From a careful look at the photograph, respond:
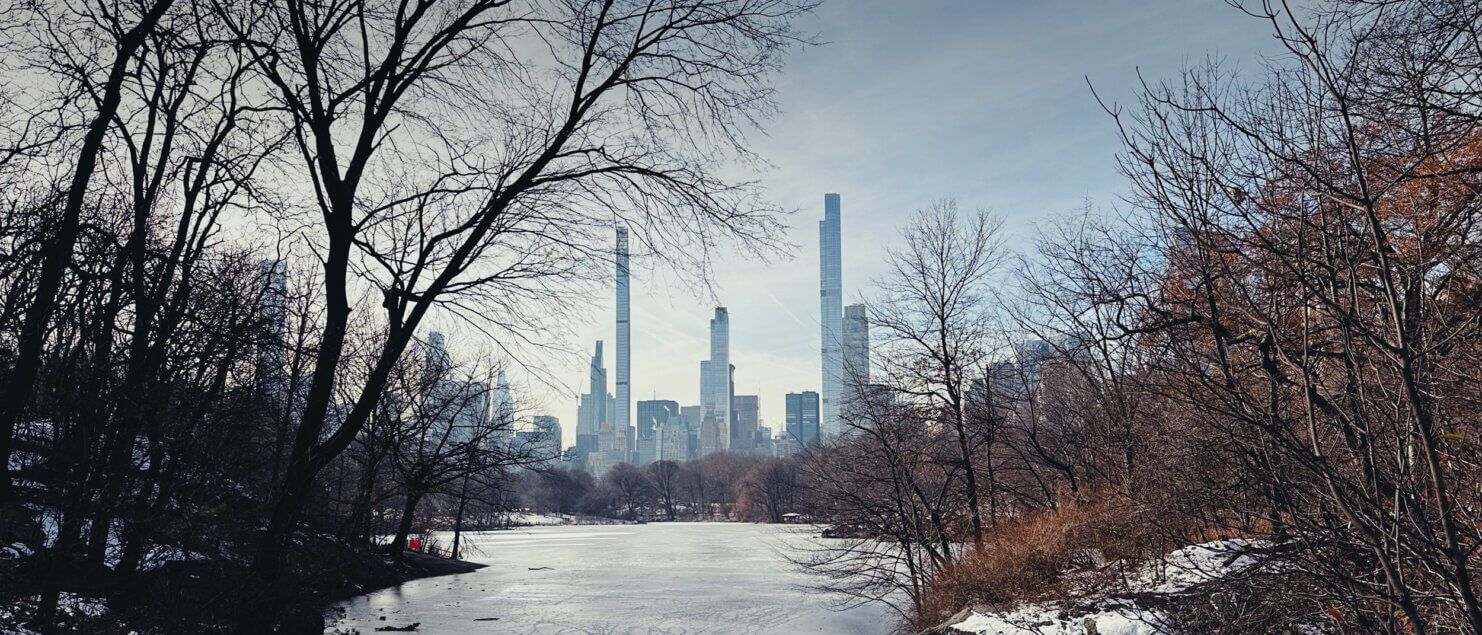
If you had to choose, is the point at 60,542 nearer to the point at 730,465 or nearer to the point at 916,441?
the point at 916,441

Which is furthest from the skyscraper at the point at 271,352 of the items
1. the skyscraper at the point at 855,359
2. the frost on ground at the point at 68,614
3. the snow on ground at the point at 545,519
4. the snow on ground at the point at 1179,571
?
the snow on ground at the point at 545,519

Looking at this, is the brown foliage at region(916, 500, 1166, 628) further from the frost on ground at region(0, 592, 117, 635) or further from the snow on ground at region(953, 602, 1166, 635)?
the frost on ground at region(0, 592, 117, 635)

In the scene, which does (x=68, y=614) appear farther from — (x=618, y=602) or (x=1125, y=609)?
(x=618, y=602)

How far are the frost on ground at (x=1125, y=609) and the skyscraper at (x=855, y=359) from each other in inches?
251

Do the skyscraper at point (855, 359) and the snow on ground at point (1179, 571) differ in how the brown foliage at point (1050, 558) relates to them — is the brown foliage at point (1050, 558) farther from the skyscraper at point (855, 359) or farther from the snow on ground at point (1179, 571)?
the skyscraper at point (855, 359)

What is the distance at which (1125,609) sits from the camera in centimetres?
1076

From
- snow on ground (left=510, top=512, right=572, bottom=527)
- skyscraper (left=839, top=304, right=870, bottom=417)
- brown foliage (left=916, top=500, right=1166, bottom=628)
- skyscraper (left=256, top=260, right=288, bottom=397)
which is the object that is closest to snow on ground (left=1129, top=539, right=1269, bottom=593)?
brown foliage (left=916, top=500, right=1166, bottom=628)

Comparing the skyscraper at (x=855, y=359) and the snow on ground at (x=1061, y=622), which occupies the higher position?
the skyscraper at (x=855, y=359)

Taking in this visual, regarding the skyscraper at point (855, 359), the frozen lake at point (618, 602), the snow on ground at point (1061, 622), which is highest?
the skyscraper at point (855, 359)

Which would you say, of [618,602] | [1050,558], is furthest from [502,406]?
[1050,558]

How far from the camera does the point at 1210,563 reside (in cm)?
1074

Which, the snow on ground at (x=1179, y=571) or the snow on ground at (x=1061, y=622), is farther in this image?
the snow on ground at (x=1179, y=571)

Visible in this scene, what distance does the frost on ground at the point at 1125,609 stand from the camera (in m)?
10.1

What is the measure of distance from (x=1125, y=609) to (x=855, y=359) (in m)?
9.78
